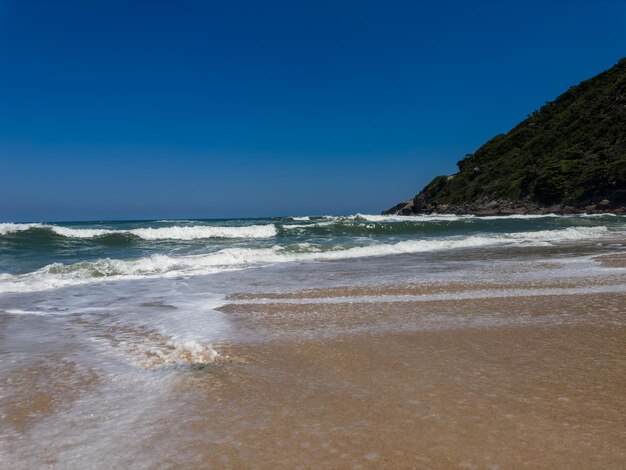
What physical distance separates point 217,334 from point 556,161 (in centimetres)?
5567

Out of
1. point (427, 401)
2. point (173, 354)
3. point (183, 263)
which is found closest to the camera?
point (427, 401)

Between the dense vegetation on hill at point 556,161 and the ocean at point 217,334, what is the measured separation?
37.9m

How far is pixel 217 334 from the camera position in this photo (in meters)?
4.90

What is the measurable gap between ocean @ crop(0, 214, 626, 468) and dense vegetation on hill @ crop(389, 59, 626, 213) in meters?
37.9

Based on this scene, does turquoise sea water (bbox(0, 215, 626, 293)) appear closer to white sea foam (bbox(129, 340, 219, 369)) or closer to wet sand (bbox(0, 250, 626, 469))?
wet sand (bbox(0, 250, 626, 469))

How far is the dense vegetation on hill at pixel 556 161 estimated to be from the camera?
44250mm

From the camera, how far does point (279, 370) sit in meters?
3.61

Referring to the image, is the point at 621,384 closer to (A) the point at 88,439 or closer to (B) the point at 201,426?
(B) the point at 201,426

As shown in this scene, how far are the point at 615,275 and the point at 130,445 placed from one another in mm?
8283

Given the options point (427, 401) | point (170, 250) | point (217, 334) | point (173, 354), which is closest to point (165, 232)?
point (170, 250)

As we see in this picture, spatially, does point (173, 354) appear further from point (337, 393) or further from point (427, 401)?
point (427, 401)

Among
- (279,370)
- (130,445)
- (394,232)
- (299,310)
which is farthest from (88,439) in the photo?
(394,232)

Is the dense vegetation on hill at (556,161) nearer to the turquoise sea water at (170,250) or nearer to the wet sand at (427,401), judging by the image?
the turquoise sea water at (170,250)

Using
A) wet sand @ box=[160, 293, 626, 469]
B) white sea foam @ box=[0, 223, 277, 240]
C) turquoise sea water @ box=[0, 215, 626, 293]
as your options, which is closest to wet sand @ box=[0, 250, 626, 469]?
wet sand @ box=[160, 293, 626, 469]
